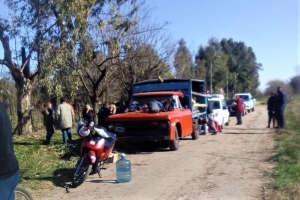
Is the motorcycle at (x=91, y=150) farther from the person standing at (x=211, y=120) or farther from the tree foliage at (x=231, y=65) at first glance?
the tree foliage at (x=231, y=65)

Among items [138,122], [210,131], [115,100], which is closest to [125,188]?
[138,122]

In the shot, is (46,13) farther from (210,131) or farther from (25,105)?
(210,131)

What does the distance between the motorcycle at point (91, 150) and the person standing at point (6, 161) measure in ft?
16.7

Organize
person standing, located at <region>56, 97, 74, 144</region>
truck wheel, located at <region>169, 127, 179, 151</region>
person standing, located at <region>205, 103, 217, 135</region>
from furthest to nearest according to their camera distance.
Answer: person standing, located at <region>205, 103, 217, 135</region>
truck wheel, located at <region>169, 127, 179, 151</region>
person standing, located at <region>56, 97, 74, 144</region>

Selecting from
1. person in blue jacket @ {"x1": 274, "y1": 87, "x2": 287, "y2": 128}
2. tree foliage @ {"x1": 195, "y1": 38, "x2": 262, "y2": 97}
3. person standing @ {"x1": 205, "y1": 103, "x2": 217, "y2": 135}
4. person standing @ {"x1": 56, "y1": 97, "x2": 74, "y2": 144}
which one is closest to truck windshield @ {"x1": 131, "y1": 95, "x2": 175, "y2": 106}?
person standing @ {"x1": 56, "y1": 97, "x2": 74, "y2": 144}

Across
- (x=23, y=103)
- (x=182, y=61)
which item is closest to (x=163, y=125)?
(x=23, y=103)

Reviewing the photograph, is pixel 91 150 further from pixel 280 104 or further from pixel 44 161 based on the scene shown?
pixel 280 104

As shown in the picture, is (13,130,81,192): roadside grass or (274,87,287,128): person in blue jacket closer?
(13,130,81,192): roadside grass

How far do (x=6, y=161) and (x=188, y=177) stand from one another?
621 cm

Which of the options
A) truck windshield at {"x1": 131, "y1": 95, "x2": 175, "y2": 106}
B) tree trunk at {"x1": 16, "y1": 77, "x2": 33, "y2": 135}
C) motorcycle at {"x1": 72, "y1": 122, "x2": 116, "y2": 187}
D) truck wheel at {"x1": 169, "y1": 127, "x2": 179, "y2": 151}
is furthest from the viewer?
tree trunk at {"x1": 16, "y1": 77, "x2": 33, "y2": 135}

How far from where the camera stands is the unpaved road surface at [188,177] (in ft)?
27.8

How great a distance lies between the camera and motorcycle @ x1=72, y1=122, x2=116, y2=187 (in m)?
9.52

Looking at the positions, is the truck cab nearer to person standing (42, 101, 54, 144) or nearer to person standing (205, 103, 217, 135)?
person standing (42, 101, 54, 144)

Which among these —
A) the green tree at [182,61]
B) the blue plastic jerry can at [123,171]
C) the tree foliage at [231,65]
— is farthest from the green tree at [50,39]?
the tree foliage at [231,65]
